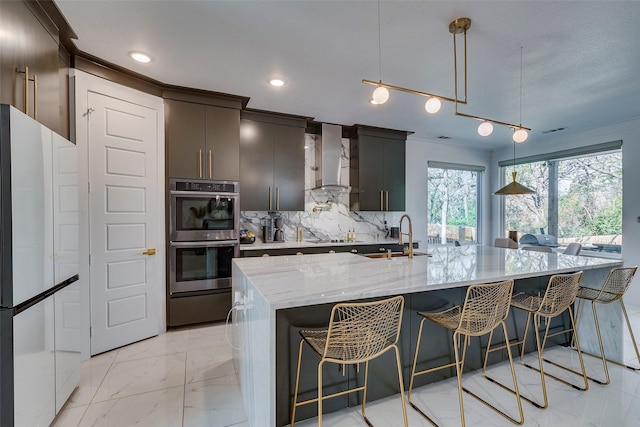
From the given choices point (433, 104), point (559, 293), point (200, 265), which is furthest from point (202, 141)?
point (559, 293)

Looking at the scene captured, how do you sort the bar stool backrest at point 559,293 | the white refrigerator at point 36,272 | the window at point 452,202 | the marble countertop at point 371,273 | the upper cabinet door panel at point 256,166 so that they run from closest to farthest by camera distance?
the white refrigerator at point 36,272
the marble countertop at point 371,273
the bar stool backrest at point 559,293
the upper cabinet door panel at point 256,166
the window at point 452,202

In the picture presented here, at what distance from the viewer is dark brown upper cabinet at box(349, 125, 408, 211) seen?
456cm

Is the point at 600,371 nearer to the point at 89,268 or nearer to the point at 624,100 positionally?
the point at 624,100

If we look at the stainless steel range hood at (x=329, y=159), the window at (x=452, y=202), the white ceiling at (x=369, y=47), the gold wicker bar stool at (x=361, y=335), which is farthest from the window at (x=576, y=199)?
the gold wicker bar stool at (x=361, y=335)

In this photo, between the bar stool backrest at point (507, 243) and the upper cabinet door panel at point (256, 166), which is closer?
the upper cabinet door panel at point (256, 166)

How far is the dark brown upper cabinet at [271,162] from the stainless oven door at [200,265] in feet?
2.10

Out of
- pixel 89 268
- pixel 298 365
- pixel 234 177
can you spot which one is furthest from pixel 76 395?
pixel 234 177

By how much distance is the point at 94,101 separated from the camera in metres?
2.62

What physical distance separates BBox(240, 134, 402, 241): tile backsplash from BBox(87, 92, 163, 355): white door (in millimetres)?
1422

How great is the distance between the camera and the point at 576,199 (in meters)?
4.84

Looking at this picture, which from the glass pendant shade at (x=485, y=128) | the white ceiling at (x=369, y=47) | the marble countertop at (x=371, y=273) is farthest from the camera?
the glass pendant shade at (x=485, y=128)

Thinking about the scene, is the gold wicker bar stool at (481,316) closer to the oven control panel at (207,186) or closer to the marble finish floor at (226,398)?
the marble finish floor at (226,398)

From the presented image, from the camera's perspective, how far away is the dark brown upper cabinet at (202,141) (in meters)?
3.19

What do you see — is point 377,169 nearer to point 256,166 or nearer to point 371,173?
point 371,173
